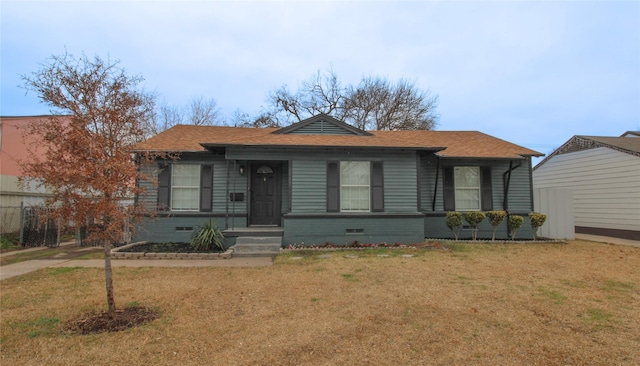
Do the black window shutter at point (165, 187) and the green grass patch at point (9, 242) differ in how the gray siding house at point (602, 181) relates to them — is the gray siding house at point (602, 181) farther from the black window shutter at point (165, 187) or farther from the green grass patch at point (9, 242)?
the green grass patch at point (9, 242)

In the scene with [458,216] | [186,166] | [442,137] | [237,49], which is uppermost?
[237,49]

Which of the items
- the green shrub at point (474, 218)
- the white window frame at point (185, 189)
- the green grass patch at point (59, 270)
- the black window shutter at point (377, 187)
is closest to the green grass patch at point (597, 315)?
the black window shutter at point (377, 187)

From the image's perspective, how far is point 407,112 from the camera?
24.5 meters

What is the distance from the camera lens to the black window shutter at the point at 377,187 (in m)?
9.98

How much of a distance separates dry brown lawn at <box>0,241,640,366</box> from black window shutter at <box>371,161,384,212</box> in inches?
114

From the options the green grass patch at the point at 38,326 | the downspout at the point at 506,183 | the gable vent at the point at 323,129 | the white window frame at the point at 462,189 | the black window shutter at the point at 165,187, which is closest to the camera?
the green grass patch at the point at 38,326

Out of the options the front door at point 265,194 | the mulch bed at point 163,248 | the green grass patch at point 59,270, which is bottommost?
the green grass patch at point 59,270

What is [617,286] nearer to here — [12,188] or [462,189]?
[462,189]

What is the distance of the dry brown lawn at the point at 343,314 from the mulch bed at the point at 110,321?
5.8 inches

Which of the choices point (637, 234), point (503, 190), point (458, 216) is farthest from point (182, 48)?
point (637, 234)

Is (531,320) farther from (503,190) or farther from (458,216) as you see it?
(503,190)

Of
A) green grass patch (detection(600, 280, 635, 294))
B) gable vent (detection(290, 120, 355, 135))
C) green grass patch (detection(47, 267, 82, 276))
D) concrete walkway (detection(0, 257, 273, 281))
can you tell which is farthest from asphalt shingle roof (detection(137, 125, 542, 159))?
green grass patch (detection(600, 280, 635, 294))

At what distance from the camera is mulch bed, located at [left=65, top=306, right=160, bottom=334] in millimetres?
3790

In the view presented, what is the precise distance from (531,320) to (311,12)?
30.9 feet
